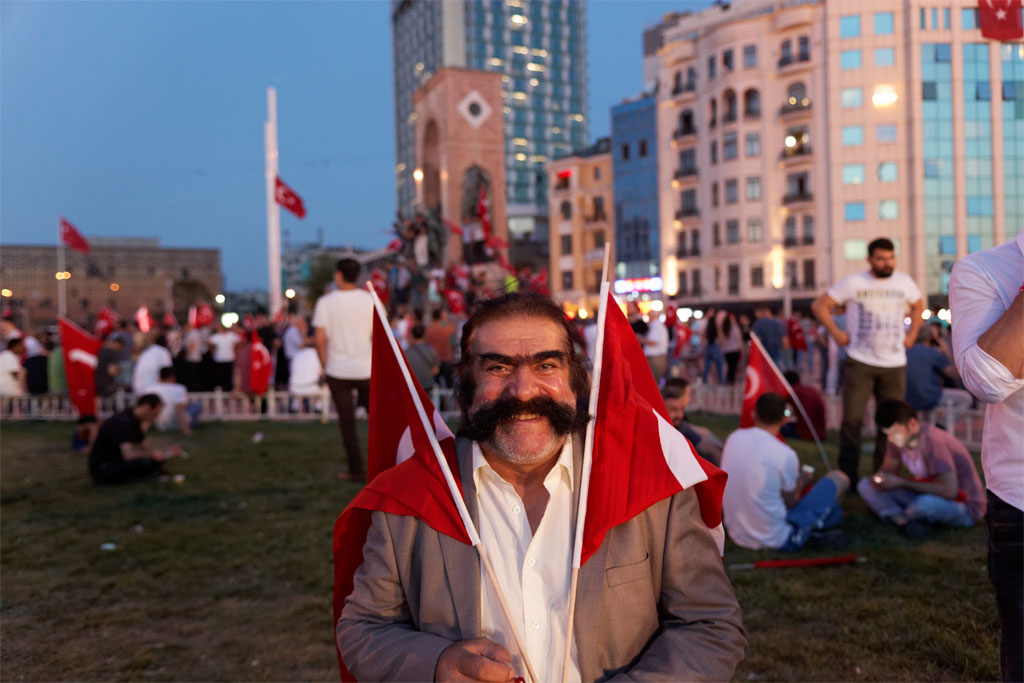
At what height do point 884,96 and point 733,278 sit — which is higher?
point 884,96

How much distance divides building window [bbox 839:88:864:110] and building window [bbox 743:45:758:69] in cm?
548

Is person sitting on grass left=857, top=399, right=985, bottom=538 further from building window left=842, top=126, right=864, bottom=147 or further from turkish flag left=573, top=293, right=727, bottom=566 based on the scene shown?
building window left=842, top=126, right=864, bottom=147

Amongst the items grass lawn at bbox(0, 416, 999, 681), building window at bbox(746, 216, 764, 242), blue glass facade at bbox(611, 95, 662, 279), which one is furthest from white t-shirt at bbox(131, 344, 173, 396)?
blue glass facade at bbox(611, 95, 662, 279)

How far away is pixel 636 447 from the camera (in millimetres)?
2229

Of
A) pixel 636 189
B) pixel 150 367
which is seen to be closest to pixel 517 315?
pixel 150 367

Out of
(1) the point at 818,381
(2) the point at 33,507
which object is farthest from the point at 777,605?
(1) the point at 818,381

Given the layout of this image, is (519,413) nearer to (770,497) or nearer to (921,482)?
(770,497)

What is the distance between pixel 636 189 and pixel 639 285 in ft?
27.9

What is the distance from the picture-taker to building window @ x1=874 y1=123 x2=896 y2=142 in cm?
4456

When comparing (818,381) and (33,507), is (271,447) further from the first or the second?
(818,381)

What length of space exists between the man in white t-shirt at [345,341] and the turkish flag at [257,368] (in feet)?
21.8

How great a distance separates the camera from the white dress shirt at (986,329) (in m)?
2.20

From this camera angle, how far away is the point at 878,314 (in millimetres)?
6238

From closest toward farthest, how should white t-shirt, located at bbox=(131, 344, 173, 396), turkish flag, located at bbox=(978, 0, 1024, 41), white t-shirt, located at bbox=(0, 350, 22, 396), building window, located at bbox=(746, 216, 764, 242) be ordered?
turkish flag, located at bbox=(978, 0, 1024, 41)
white t-shirt, located at bbox=(131, 344, 173, 396)
white t-shirt, located at bbox=(0, 350, 22, 396)
building window, located at bbox=(746, 216, 764, 242)
